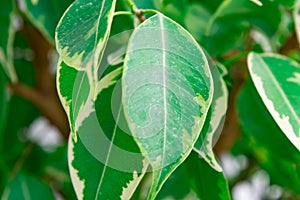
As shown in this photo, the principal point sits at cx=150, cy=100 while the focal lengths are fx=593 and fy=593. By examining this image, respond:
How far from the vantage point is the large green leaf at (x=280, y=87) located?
0.44 metres

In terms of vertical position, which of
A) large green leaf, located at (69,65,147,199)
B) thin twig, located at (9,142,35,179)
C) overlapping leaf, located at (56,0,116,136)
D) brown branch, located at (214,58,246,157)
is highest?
overlapping leaf, located at (56,0,116,136)

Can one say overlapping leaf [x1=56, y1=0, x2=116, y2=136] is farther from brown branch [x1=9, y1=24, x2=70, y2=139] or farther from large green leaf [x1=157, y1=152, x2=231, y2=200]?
brown branch [x1=9, y1=24, x2=70, y2=139]

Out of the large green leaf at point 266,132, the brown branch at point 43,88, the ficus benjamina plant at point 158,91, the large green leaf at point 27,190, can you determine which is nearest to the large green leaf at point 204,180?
the ficus benjamina plant at point 158,91

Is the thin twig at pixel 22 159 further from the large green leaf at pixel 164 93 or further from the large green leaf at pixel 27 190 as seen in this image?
the large green leaf at pixel 164 93

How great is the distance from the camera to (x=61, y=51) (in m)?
0.37

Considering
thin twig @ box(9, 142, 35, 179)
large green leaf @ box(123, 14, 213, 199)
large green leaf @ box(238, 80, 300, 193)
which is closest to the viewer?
large green leaf @ box(123, 14, 213, 199)

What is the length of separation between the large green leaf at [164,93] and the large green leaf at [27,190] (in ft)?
1.09

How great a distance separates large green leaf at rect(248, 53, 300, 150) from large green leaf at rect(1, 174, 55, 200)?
29 centimetres

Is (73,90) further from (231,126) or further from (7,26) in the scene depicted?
A: (231,126)

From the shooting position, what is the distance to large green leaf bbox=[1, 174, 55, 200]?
25.9 inches

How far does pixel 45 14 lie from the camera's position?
1.82ft

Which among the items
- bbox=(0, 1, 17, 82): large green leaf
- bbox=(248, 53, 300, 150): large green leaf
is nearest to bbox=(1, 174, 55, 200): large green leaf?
bbox=(0, 1, 17, 82): large green leaf

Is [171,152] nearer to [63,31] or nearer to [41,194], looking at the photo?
[63,31]

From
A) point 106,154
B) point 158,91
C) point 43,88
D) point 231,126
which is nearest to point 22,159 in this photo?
point 43,88
